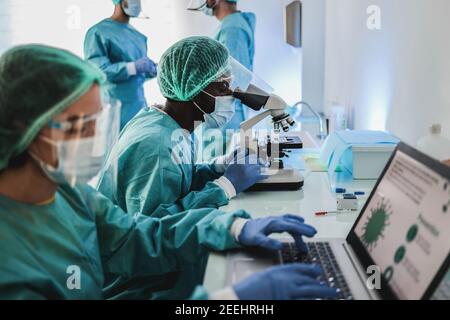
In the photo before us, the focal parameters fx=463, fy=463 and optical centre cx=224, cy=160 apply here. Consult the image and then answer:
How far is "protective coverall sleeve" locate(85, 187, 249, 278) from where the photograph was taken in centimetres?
116

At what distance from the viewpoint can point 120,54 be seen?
3018 millimetres

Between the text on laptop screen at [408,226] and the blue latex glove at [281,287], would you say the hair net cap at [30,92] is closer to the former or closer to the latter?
the blue latex glove at [281,287]

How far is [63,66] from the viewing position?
89 cm

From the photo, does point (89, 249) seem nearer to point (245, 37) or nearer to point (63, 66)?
point (63, 66)

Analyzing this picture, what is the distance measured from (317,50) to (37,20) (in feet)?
7.46

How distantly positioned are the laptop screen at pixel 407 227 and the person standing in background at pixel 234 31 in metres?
1.77

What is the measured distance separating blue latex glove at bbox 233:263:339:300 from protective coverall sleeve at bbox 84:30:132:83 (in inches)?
90.2

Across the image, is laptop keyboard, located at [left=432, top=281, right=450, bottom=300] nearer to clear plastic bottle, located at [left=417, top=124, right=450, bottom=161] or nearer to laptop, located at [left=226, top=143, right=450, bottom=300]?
laptop, located at [left=226, top=143, right=450, bottom=300]

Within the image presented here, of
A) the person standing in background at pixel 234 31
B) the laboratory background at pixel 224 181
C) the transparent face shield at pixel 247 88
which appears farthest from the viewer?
the person standing in background at pixel 234 31

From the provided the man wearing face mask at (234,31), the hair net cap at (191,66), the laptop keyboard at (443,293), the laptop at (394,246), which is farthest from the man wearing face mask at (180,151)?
the man wearing face mask at (234,31)

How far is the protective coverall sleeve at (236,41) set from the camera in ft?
9.50

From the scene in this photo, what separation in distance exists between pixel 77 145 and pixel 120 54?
89.4 inches

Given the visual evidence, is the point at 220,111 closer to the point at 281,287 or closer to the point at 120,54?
the point at 281,287

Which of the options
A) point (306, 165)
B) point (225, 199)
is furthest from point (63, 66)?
point (306, 165)
